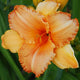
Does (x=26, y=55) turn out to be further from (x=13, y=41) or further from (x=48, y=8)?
(x=48, y=8)

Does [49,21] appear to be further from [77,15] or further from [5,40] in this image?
[77,15]

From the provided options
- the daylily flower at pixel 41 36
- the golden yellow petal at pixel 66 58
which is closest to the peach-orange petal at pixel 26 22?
the daylily flower at pixel 41 36

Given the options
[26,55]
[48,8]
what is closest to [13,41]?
[26,55]

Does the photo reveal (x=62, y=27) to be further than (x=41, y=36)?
No

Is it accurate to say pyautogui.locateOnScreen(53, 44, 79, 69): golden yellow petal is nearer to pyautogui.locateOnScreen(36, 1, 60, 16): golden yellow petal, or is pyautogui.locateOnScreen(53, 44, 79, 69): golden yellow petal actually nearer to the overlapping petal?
the overlapping petal

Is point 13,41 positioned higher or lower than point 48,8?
lower

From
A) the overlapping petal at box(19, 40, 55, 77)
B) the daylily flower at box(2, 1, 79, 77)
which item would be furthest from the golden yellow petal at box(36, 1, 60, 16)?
the overlapping petal at box(19, 40, 55, 77)
